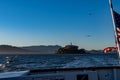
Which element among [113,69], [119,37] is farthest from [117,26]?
[113,69]

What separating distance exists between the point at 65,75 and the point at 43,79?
114 cm

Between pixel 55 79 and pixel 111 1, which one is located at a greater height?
pixel 111 1

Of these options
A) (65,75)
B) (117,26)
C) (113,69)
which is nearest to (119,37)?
(117,26)

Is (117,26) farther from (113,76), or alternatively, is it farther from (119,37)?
(113,76)

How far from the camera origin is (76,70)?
53.0ft

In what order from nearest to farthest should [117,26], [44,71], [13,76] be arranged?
[13,76]
[44,71]
[117,26]

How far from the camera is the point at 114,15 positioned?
→ 18.1 metres

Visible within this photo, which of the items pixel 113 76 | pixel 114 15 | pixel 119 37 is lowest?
pixel 113 76

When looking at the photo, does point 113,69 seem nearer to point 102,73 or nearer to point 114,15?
point 102,73

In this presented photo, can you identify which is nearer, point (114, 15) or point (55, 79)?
point (55, 79)

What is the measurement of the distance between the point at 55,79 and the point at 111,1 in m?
6.94

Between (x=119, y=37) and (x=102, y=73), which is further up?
(x=119, y=37)

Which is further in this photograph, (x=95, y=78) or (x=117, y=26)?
(x=117, y=26)

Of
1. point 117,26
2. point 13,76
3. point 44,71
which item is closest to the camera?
point 13,76
